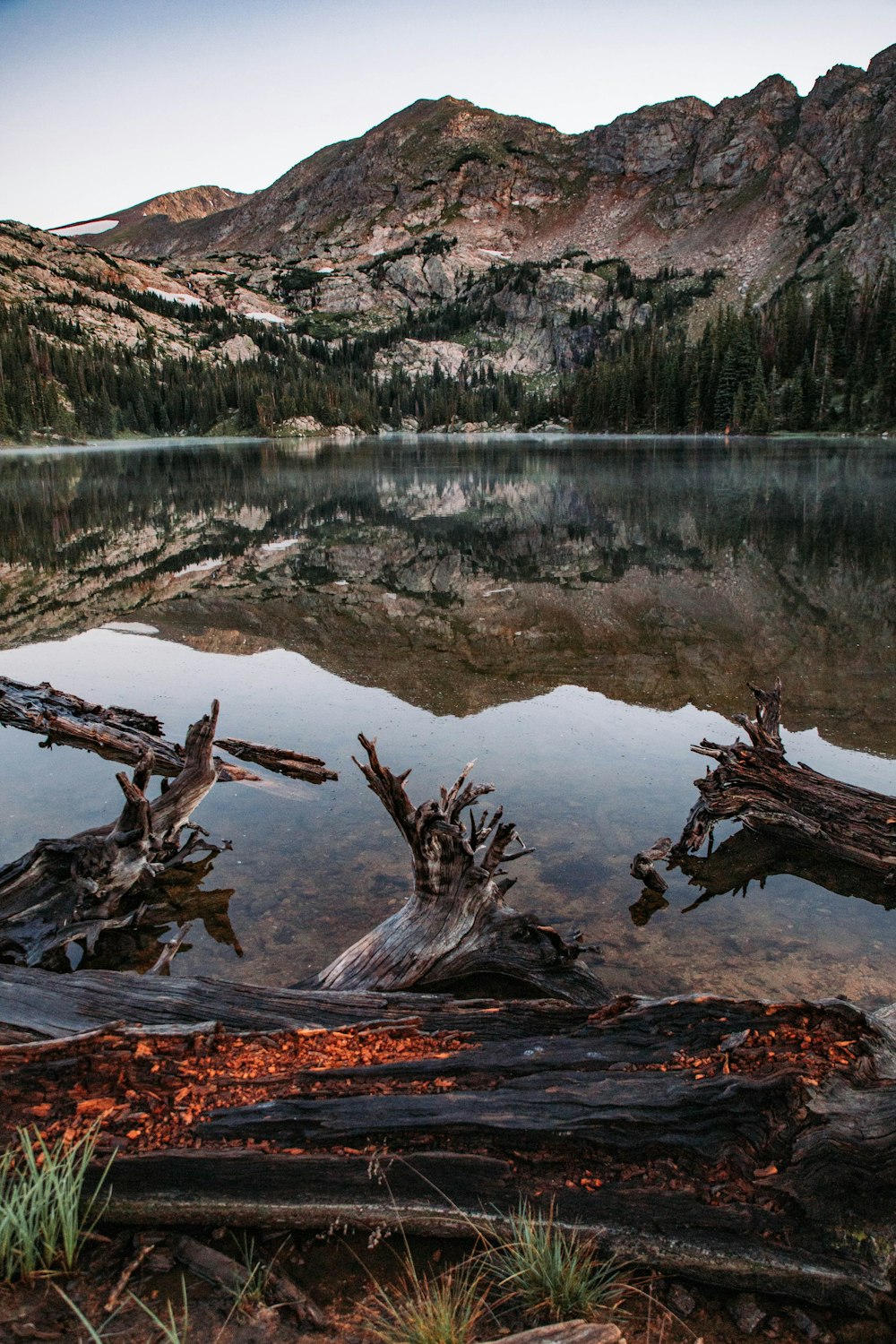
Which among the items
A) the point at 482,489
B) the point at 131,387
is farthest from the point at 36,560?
the point at 131,387

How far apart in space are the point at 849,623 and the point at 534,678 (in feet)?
22.2

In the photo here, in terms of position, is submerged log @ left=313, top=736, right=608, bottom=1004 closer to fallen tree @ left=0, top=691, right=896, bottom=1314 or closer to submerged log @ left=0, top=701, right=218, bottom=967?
fallen tree @ left=0, top=691, right=896, bottom=1314

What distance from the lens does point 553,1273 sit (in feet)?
9.28

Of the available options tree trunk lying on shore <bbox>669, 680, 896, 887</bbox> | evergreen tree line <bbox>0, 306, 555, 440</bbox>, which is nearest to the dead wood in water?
tree trunk lying on shore <bbox>669, 680, 896, 887</bbox>

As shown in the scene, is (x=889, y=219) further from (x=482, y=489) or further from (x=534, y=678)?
(x=534, y=678)

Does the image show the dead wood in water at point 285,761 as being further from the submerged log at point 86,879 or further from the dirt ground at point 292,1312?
the dirt ground at point 292,1312

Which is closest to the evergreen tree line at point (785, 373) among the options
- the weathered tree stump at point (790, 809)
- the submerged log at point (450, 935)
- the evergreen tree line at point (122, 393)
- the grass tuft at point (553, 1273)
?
the evergreen tree line at point (122, 393)

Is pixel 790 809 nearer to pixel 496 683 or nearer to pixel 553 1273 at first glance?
pixel 553 1273

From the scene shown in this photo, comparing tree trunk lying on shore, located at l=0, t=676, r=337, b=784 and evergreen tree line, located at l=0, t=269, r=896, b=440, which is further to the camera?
evergreen tree line, located at l=0, t=269, r=896, b=440

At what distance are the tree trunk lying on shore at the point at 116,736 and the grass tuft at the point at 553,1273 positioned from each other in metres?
6.04

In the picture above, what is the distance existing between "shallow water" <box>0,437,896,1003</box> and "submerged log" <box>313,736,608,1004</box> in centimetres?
55

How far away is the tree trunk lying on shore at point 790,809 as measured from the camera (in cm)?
665

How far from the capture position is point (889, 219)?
189 metres

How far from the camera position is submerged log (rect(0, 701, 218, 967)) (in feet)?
18.5
